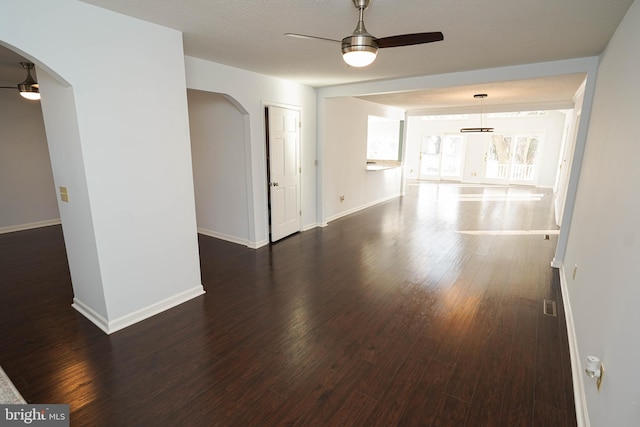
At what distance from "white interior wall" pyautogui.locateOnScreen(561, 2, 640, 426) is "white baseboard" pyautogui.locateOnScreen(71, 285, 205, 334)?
324 cm

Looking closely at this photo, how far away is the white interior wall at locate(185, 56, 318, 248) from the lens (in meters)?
3.78

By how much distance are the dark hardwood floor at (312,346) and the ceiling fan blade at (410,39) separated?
7.36ft

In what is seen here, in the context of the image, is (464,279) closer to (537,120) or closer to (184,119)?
(184,119)

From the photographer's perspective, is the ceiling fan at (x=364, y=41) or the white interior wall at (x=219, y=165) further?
the white interior wall at (x=219, y=165)

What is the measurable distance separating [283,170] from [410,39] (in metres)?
3.24

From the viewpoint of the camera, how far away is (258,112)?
176 inches

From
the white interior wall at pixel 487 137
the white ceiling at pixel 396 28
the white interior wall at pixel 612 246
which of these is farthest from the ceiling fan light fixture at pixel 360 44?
the white interior wall at pixel 487 137

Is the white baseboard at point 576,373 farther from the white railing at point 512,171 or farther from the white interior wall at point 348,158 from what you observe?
the white railing at point 512,171

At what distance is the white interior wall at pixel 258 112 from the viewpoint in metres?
3.78

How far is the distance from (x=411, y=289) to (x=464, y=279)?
766 mm

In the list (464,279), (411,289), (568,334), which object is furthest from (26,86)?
(568,334)

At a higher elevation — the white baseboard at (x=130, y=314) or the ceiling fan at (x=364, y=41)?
the ceiling fan at (x=364, y=41)

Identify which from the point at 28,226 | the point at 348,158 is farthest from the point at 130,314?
the point at 348,158

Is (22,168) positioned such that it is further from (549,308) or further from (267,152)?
(549,308)
